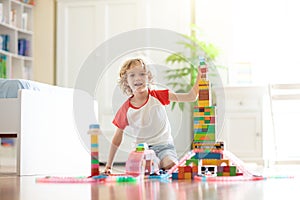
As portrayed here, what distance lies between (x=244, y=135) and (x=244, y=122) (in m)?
0.10

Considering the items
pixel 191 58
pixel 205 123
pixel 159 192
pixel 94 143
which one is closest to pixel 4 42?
pixel 191 58

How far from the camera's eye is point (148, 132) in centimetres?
233

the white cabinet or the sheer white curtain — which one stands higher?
the sheer white curtain

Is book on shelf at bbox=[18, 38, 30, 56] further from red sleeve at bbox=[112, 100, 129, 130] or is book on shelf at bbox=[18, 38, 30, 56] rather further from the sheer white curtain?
red sleeve at bbox=[112, 100, 129, 130]

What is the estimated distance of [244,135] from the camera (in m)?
4.47

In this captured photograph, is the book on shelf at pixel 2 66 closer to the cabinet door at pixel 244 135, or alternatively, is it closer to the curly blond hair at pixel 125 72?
the cabinet door at pixel 244 135

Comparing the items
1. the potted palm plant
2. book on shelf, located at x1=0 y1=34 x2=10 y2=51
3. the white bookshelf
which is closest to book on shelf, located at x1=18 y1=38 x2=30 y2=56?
the white bookshelf

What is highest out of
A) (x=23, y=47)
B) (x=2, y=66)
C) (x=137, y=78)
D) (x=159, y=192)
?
(x=23, y=47)

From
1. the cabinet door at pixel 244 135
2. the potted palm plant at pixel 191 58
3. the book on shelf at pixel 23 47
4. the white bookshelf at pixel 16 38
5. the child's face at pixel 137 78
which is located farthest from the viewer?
the book on shelf at pixel 23 47

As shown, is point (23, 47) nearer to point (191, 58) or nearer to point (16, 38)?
point (16, 38)

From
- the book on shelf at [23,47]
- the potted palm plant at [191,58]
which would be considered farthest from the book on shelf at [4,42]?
the potted palm plant at [191,58]

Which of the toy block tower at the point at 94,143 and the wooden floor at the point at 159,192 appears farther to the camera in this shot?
the toy block tower at the point at 94,143

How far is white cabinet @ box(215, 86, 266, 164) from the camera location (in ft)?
14.6

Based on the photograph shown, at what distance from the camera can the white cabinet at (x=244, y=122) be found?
14.6 ft
